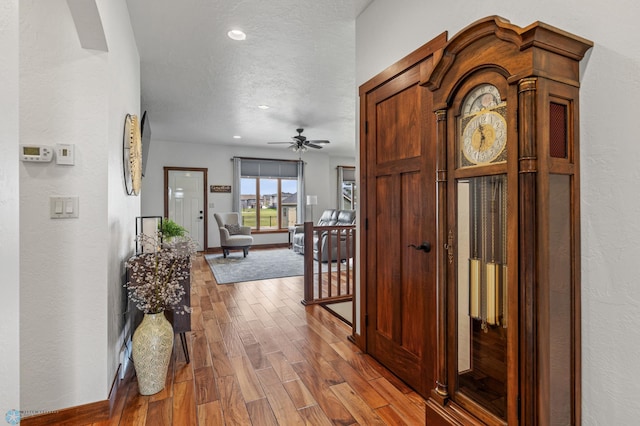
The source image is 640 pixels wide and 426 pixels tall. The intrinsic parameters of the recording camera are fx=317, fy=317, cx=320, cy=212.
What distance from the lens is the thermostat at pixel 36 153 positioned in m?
1.59

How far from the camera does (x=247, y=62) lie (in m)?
3.38

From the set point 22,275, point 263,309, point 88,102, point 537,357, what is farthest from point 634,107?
point 263,309

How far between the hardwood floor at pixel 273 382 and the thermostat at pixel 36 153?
1436mm

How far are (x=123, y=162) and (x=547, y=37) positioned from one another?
2.46 meters

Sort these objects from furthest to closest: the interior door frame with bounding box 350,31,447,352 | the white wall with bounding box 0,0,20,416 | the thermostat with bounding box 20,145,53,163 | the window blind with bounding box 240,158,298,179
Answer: the window blind with bounding box 240,158,298,179 < the interior door frame with bounding box 350,31,447,352 < the thermostat with bounding box 20,145,53,163 < the white wall with bounding box 0,0,20,416

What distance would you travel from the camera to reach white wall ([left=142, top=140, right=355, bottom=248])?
285 inches

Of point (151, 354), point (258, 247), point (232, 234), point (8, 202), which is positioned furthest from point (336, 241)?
point (8, 202)

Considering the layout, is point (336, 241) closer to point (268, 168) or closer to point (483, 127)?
point (268, 168)

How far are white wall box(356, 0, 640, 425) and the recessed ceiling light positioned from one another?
2403 mm

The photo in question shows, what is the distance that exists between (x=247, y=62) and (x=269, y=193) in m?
5.35

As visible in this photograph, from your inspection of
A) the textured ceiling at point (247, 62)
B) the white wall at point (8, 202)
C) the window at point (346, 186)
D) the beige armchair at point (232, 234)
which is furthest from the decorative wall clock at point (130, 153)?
the window at point (346, 186)


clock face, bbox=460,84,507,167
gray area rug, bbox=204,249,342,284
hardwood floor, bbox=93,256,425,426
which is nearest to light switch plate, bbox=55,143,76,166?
hardwood floor, bbox=93,256,425,426

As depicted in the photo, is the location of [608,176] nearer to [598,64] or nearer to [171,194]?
[598,64]

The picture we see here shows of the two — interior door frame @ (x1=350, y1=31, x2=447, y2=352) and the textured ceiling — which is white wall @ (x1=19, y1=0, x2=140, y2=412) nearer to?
the textured ceiling
